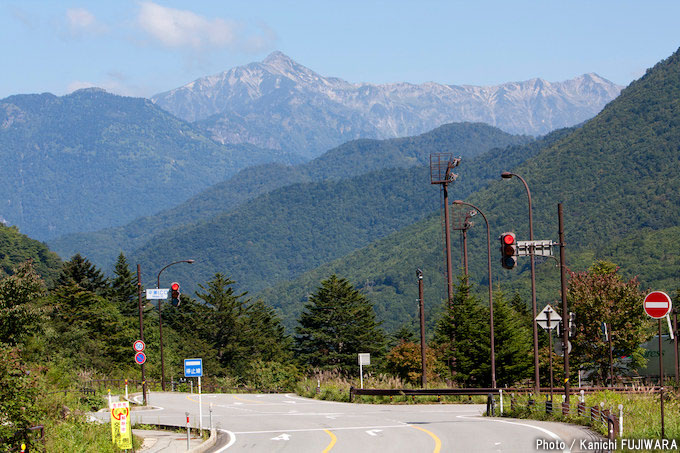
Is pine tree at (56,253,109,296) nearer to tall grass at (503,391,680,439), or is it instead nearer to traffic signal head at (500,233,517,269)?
tall grass at (503,391,680,439)

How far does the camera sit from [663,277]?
5645 inches

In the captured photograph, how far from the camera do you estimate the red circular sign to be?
17.9 m

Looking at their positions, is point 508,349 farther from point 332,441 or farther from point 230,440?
point 332,441

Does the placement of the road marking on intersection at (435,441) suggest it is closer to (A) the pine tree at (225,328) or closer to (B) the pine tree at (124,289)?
(A) the pine tree at (225,328)

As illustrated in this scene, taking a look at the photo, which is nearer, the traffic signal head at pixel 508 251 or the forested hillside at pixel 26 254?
the traffic signal head at pixel 508 251

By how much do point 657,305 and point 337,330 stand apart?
78941 millimetres

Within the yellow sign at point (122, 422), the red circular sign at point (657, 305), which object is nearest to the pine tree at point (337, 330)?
the yellow sign at point (122, 422)

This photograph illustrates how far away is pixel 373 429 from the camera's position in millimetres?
26438

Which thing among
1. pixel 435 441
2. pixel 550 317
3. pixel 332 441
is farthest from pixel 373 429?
pixel 550 317

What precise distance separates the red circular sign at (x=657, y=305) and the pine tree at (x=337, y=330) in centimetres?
7574

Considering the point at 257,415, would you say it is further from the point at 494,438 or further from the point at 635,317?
the point at 635,317

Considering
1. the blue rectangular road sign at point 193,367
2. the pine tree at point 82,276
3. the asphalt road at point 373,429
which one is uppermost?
the pine tree at point 82,276

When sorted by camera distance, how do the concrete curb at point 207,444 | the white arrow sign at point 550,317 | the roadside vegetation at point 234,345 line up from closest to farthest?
the concrete curb at point 207,444
the roadside vegetation at point 234,345
the white arrow sign at point 550,317

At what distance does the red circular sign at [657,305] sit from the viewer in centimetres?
1789
